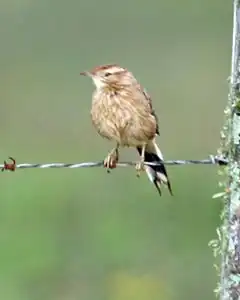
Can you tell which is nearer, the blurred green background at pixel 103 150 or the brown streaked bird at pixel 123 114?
the brown streaked bird at pixel 123 114

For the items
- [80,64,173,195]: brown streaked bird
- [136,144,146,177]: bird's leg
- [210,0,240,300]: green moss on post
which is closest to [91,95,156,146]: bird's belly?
[80,64,173,195]: brown streaked bird

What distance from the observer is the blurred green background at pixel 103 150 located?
1060 centimetres

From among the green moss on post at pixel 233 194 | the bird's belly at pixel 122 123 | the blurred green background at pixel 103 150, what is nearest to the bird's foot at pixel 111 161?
the bird's belly at pixel 122 123

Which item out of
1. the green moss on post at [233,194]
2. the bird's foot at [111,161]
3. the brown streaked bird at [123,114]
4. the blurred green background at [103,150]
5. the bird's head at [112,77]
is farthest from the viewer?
the blurred green background at [103,150]

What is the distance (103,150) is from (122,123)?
4708mm

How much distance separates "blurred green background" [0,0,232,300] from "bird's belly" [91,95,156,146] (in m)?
2.24

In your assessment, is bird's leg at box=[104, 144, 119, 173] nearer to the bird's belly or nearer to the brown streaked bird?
the brown streaked bird

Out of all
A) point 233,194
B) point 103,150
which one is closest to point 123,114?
point 233,194

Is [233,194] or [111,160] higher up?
[233,194]

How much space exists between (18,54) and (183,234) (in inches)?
199

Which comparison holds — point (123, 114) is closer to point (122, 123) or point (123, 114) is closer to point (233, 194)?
point (122, 123)

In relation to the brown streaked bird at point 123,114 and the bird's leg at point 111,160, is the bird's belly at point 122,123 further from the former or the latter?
the bird's leg at point 111,160

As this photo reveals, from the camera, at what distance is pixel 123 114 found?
8070 millimetres

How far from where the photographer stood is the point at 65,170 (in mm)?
12523
